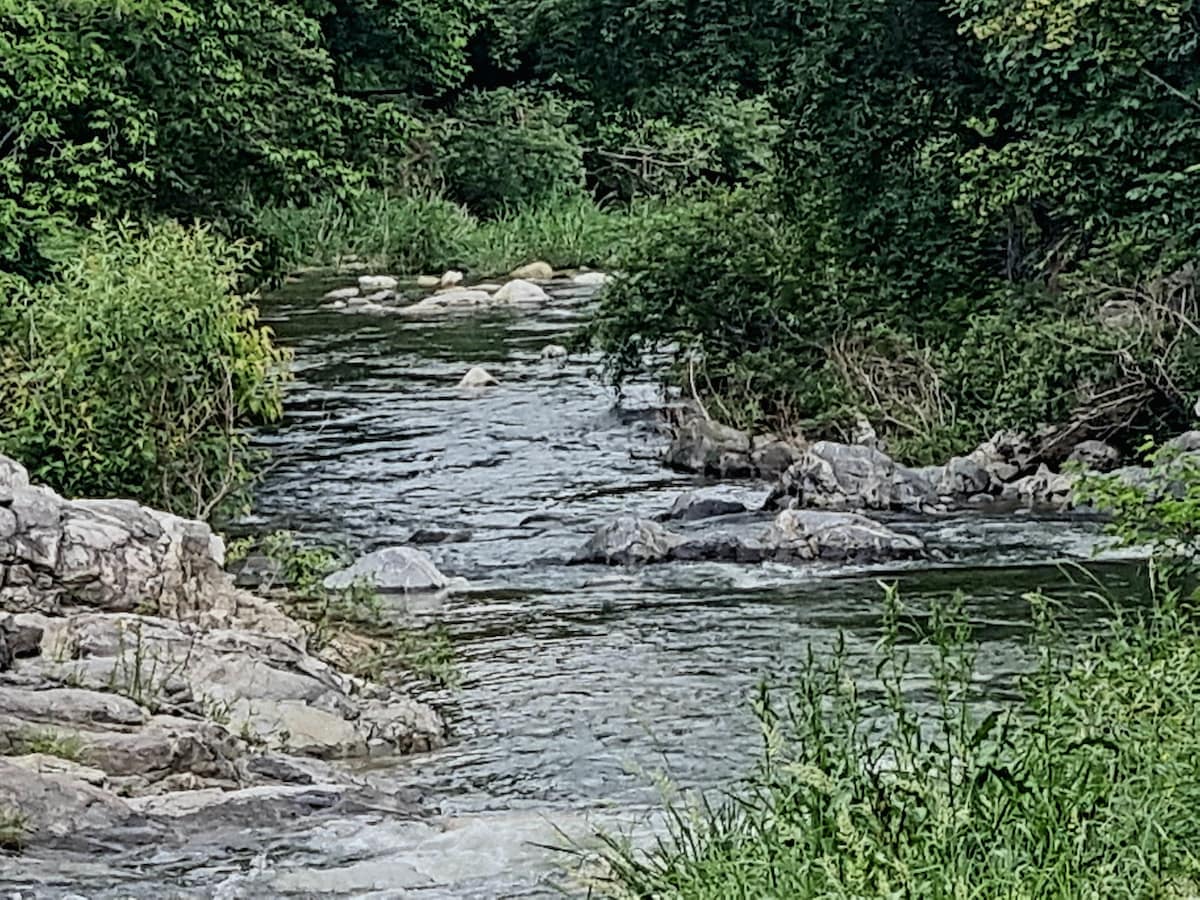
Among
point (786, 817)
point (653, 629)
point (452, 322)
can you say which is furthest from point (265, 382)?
point (452, 322)

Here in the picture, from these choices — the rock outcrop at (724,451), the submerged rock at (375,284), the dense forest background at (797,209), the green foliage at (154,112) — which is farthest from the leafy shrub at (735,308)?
the submerged rock at (375,284)

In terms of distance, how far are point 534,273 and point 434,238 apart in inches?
84.9

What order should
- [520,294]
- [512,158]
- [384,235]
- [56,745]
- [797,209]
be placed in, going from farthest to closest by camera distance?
[512,158] < [384,235] < [520,294] < [797,209] < [56,745]

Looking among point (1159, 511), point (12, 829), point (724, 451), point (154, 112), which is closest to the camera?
point (12, 829)

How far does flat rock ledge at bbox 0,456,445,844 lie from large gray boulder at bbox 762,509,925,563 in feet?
12.3

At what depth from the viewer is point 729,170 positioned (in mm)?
34750

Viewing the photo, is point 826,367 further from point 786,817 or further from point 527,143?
point 527,143

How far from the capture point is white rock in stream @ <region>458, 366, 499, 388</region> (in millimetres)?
20684

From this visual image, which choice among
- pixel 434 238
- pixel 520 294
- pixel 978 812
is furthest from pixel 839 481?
pixel 434 238

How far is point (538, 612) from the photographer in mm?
11438

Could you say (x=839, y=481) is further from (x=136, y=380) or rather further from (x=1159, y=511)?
(x=1159, y=511)

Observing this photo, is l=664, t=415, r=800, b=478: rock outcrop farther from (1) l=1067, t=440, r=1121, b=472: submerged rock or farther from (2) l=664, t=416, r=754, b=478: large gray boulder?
(1) l=1067, t=440, r=1121, b=472: submerged rock

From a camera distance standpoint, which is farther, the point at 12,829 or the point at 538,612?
the point at 538,612

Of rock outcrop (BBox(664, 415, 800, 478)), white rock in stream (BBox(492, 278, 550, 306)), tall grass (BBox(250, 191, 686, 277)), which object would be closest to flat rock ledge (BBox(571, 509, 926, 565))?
rock outcrop (BBox(664, 415, 800, 478))
